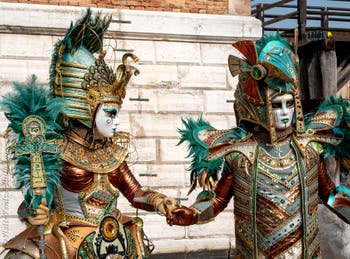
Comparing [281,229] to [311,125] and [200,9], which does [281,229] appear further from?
[200,9]

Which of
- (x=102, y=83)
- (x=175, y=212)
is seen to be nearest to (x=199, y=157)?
(x=175, y=212)

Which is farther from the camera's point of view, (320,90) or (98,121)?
(320,90)

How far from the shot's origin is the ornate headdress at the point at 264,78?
684cm

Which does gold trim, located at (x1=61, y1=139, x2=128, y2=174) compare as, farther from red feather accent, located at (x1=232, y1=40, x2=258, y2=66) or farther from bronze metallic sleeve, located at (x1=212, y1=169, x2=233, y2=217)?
red feather accent, located at (x1=232, y1=40, x2=258, y2=66)

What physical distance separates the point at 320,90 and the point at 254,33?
140 inches

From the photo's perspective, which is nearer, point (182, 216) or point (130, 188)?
point (182, 216)

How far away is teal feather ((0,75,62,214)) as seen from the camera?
652 centimetres

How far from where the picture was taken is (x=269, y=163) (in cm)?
689

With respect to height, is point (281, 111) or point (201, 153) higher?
point (281, 111)

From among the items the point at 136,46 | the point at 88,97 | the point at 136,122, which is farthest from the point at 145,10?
the point at 88,97

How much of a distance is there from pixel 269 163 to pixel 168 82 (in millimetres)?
3183

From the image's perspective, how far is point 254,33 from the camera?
10.2m

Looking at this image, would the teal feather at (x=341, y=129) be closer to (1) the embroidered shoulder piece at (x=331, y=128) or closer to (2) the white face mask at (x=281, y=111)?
(1) the embroidered shoulder piece at (x=331, y=128)

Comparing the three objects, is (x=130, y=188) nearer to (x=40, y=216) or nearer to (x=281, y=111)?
(x=40, y=216)
